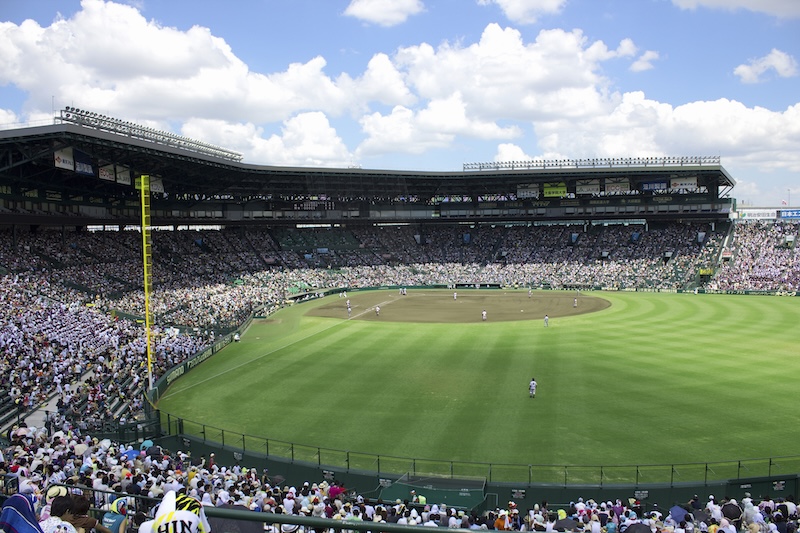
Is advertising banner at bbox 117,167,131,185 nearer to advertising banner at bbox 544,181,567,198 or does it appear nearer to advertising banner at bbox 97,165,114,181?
advertising banner at bbox 97,165,114,181

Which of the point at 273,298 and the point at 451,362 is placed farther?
the point at 273,298

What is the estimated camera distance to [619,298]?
6769 centimetres

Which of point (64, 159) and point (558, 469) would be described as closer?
point (558, 469)

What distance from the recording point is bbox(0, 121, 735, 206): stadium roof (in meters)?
47.6

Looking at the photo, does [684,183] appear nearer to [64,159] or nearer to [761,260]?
[761,260]

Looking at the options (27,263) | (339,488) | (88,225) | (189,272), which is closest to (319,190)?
(189,272)

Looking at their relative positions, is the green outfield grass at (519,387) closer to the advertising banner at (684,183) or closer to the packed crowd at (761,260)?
the packed crowd at (761,260)

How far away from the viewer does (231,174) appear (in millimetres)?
73312

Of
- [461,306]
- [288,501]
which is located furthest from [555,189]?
[288,501]

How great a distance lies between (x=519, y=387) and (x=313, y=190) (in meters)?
62.8

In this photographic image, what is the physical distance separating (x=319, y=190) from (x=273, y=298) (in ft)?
89.9

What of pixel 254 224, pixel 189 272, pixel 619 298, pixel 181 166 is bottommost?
pixel 619 298

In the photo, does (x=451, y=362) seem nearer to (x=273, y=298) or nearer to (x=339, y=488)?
(x=339, y=488)

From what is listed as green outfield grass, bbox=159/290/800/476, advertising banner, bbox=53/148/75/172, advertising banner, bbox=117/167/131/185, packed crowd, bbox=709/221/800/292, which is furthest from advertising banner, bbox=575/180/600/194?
advertising banner, bbox=53/148/75/172
